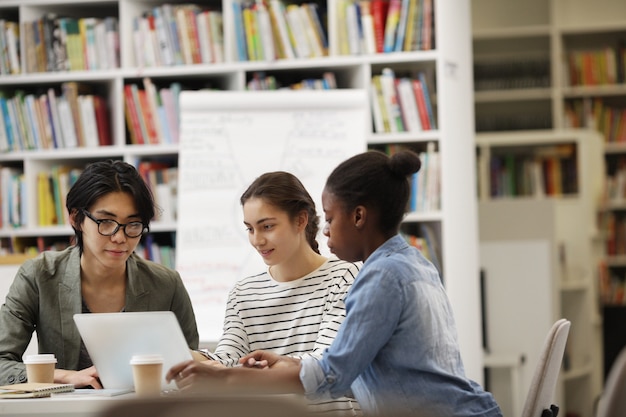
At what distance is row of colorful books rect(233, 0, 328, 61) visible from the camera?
454cm

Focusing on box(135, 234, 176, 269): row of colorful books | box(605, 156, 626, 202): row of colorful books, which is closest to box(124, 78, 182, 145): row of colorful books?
box(135, 234, 176, 269): row of colorful books

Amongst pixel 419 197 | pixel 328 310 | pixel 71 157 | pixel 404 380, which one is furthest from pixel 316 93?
pixel 404 380

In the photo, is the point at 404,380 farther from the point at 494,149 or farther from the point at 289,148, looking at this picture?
the point at 494,149

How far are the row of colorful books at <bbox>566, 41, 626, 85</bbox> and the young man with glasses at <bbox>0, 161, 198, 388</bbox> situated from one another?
17.6 ft

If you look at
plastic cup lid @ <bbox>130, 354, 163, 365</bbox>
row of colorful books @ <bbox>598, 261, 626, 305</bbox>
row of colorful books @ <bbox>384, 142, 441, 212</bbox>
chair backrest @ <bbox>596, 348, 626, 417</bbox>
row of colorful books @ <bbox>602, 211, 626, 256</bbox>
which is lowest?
row of colorful books @ <bbox>598, 261, 626, 305</bbox>

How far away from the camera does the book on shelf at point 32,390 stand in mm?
1992

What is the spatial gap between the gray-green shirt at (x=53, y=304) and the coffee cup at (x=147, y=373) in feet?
1.90

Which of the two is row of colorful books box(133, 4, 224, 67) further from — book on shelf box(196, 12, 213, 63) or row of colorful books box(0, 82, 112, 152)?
row of colorful books box(0, 82, 112, 152)

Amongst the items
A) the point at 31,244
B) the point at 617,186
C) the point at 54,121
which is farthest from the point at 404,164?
the point at 617,186

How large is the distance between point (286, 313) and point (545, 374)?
26.5 inches

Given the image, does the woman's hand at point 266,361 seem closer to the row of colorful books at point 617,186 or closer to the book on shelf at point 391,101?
the book on shelf at point 391,101

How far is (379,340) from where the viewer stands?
1.87 m

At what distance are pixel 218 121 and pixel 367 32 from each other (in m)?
0.81

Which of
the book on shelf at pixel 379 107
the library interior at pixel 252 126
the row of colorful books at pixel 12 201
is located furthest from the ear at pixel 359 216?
the row of colorful books at pixel 12 201
